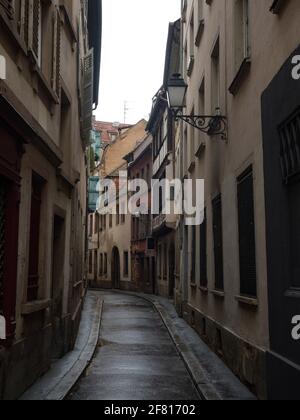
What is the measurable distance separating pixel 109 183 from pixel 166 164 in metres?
20.8

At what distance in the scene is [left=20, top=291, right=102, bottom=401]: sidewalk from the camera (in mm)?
7473

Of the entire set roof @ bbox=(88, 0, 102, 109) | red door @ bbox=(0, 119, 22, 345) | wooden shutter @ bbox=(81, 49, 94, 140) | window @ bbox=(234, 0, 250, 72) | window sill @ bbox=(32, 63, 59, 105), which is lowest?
red door @ bbox=(0, 119, 22, 345)

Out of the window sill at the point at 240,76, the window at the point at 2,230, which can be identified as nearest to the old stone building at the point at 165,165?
the window sill at the point at 240,76

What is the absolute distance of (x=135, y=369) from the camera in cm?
978

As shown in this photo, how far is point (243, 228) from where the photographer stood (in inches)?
342

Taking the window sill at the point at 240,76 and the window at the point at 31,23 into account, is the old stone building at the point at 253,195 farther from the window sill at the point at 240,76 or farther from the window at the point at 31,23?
the window at the point at 31,23

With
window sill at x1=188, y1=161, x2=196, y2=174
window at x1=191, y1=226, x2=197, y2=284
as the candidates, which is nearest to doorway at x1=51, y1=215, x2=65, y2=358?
window at x1=191, y1=226, x2=197, y2=284

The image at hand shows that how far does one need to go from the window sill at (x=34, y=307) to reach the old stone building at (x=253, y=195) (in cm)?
293

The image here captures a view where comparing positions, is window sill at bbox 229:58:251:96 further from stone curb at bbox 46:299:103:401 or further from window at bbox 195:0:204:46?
window at bbox 195:0:204:46

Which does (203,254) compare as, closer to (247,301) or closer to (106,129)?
(247,301)

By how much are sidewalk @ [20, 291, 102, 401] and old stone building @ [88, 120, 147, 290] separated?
2353cm

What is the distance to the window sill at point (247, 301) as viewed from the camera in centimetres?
770

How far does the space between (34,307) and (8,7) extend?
3853 millimetres

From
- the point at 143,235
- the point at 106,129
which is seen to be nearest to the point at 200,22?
the point at 143,235
